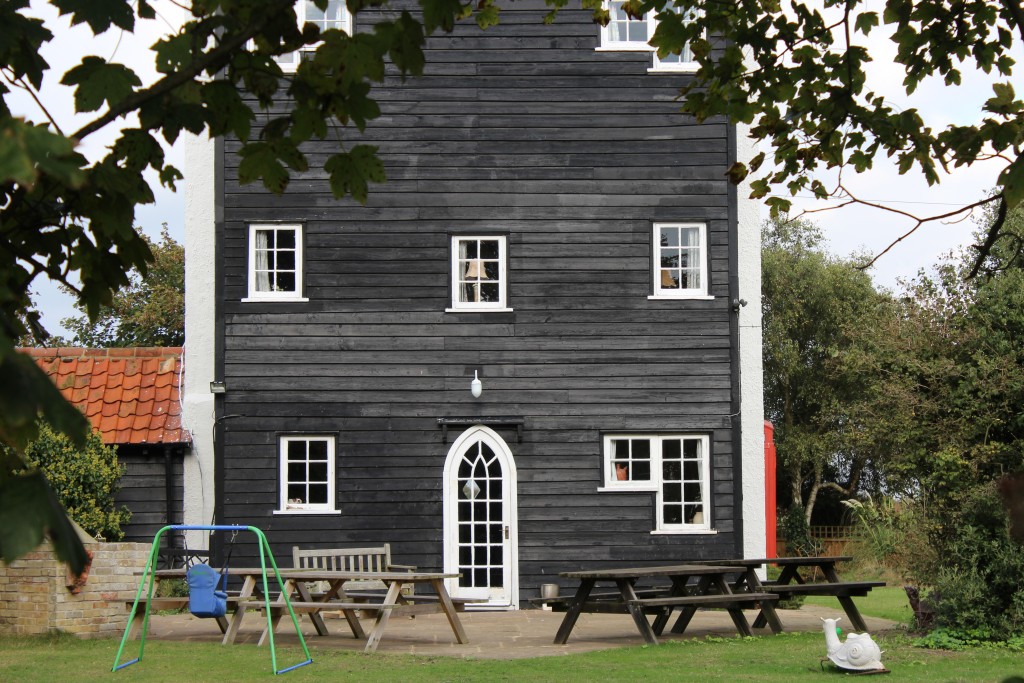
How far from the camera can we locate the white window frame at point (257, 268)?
55.8 feet

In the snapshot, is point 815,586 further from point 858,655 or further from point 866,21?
point 866,21

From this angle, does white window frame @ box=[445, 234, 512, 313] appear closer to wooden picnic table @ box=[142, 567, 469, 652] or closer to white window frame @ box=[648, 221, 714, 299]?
white window frame @ box=[648, 221, 714, 299]

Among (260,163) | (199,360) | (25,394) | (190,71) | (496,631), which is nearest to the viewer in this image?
(25,394)

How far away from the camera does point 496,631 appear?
44.4 ft

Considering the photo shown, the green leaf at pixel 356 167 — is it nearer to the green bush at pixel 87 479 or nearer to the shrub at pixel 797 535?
the green bush at pixel 87 479

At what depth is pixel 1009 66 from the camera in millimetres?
7484

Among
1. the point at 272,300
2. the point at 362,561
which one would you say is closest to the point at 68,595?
the point at 362,561

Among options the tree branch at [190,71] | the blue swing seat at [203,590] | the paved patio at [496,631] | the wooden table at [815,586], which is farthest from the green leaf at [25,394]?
the wooden table at [815,586]

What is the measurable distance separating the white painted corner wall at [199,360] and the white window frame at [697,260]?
6188 millimetres

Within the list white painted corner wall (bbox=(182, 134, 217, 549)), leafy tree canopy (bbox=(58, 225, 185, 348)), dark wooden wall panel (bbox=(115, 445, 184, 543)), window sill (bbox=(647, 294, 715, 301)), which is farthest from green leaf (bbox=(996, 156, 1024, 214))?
leafy tree canopy (bbox=(58, 225, 185, 348))

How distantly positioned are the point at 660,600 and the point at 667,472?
552 cm

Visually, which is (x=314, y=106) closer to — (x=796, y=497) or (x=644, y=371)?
(x=644, y=371)

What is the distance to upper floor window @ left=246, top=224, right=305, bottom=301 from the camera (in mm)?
17062

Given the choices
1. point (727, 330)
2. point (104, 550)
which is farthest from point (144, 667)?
point (727, 330)
